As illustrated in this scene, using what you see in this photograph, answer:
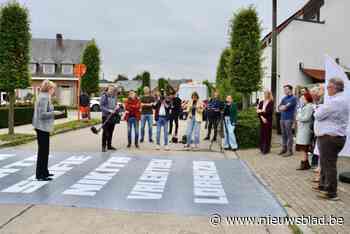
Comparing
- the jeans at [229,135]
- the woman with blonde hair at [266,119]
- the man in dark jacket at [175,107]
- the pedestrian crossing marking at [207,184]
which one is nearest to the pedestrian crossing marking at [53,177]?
the pedestrian crossing marking at [207,184]

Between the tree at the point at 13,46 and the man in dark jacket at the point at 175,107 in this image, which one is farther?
the man in dark jacket at the point at 175,107

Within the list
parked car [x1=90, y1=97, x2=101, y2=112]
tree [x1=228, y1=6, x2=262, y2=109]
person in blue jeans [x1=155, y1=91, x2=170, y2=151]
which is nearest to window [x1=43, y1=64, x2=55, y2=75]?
parked car [x1=90, y1=97, x2=101, y2=112]

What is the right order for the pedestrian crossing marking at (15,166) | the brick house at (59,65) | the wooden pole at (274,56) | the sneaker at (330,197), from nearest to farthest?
the sneaker at (330,197) → the pedestrian crossing marking at (15,166) → the wooden pole at (274,56) → the brick house at (59,65)

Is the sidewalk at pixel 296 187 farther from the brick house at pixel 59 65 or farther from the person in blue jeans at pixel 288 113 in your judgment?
the brick house at pixel 59 65

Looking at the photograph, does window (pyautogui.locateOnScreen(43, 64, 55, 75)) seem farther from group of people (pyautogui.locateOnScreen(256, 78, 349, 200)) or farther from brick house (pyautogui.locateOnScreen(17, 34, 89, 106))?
group of people (pyautogui.locateOnScreen(256, 78, 349, 200))

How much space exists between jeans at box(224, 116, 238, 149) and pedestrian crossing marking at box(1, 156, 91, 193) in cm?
439

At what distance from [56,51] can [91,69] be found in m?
26.8

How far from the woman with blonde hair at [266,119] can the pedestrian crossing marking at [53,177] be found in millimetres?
4969

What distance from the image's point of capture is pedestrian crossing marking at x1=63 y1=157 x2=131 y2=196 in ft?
21.0

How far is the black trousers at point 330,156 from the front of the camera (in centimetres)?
598

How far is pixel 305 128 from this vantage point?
8.36 metres

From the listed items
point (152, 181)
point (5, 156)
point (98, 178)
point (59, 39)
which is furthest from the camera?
point (59, 39)

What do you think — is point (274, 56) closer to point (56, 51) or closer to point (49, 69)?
point (49, 69)

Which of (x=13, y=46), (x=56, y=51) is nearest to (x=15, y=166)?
(x=13, y=46)
